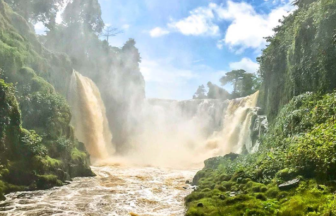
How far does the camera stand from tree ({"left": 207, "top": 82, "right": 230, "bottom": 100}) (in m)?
66.6

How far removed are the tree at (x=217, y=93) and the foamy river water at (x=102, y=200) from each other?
52290 millimetres

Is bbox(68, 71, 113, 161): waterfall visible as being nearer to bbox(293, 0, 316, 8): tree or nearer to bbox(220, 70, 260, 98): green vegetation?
bbox(293, 0, 316, 8): tree

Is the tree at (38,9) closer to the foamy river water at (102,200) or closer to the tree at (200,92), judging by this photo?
the foamy river water at (102,200)

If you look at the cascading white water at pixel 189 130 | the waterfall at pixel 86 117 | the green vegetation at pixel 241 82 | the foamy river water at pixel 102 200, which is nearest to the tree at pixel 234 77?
the green vegetation at pixel 241 82

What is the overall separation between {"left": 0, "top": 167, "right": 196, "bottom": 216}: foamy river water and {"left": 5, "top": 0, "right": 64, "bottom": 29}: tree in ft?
89.5

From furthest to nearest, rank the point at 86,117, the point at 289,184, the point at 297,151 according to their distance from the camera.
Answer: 1. the point at 86,117
2. the point at 297,151
3. the point at 289,184

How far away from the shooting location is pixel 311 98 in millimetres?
14227

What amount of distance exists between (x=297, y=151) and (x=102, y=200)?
27.9ft

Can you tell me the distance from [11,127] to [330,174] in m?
14.3

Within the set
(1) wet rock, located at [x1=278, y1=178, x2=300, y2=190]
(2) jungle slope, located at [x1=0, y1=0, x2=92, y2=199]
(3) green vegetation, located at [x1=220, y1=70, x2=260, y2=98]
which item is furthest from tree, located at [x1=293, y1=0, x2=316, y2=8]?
(3) green vegetation, located at [x1=220, y1=70, x2=260, y2=98]

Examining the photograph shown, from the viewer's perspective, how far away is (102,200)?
11688mm

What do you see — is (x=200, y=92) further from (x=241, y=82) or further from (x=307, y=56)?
(x=307, y=56)

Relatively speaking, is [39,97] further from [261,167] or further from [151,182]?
[261,167]

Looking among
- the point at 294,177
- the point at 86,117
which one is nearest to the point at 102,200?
the point at 294,177
